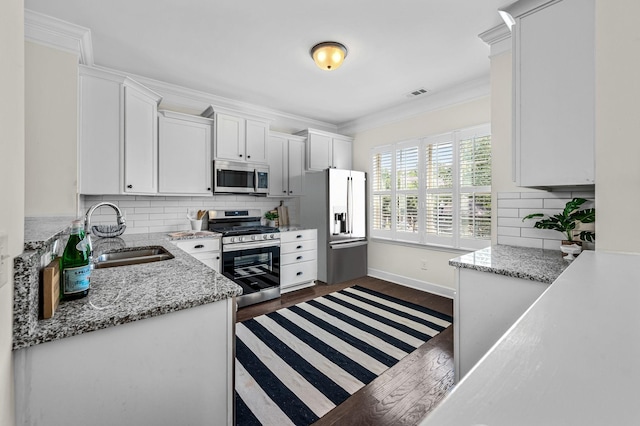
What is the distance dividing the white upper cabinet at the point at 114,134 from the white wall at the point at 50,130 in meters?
0.23

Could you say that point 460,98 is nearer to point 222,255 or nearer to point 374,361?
point 374,361

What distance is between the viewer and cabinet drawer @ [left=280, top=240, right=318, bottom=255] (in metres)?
3.77

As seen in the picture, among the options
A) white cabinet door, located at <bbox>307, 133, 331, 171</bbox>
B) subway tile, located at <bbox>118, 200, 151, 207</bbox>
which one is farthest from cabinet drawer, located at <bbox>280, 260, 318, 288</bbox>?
subway tile, located at <bbox>118, 200, 151, 207</bbox>

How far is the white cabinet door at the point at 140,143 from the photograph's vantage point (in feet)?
8.98

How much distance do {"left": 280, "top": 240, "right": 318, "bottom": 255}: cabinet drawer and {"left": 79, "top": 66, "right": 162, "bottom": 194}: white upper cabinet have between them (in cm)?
167

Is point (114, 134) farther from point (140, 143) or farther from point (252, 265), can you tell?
point (252, 265)

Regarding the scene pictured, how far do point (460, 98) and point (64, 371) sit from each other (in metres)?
4.06

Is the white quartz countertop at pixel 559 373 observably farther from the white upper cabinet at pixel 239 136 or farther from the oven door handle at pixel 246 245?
the white upper cabinet at pixel 239 136

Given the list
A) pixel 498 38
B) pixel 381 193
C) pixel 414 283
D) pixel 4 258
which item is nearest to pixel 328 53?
pixel 498 38

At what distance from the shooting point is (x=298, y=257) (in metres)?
3.91

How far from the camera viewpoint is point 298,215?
15.4 ft

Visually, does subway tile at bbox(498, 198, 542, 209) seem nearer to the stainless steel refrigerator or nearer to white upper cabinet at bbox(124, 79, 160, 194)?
the stainless steel refrigerator

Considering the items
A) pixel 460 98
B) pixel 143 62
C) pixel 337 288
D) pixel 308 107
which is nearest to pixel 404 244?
pixel 337 288

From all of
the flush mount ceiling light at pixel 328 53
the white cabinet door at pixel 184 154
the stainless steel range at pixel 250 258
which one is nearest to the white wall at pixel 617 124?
the flush mount ceiling light at pixel 328 53
